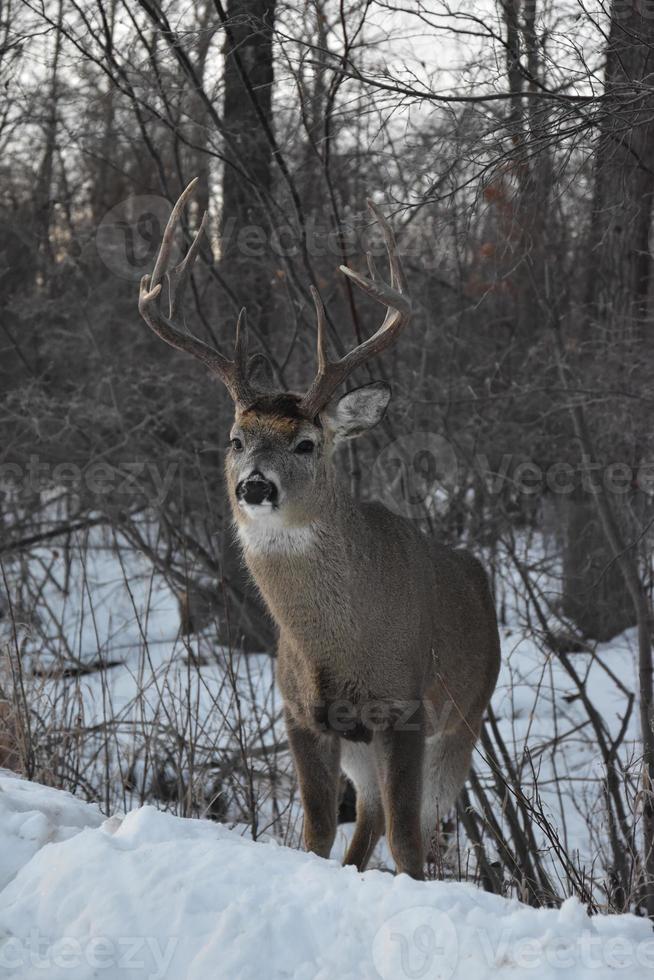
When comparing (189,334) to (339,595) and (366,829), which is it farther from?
(366,829)

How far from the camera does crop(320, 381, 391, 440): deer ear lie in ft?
16.2

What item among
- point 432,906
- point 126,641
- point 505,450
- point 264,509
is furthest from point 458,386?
point 432,906

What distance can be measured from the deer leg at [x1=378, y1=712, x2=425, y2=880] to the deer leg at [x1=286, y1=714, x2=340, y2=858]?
0.85 ft

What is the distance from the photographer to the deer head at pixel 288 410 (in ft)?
15.0

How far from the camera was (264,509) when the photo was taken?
179 inches

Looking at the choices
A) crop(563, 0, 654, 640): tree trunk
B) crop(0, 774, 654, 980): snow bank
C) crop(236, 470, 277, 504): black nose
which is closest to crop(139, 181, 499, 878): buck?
crop(236, 470, 277, 504): black nose

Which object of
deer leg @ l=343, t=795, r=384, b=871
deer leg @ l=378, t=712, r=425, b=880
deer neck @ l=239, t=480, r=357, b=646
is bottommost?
deer leg @ l=343, t=795, r=384, b=871

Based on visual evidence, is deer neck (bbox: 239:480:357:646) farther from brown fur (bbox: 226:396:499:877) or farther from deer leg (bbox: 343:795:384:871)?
deer leg (bbox: 343:795:384:871)

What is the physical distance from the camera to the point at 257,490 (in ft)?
14.6

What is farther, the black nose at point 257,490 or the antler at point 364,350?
the antler at point 364,350

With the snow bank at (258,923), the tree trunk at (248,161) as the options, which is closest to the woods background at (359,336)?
the tree trunk at (248,161)

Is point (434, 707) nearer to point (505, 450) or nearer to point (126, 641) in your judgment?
point (505, 450)

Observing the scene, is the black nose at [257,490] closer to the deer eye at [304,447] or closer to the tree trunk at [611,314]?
the deer eye at [304,447]

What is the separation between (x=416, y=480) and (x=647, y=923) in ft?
20.2
